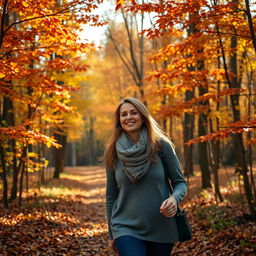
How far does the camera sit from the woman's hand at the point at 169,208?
253 centimetres

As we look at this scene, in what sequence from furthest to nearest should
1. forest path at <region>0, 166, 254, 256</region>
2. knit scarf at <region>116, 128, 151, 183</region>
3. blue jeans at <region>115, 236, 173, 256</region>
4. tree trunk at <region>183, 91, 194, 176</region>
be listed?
tree trunk at <region>183, 91, 194, 176</region> < forest path at <region>0, 166, 254, 256</region> < knit scarf at <region>116, 128, 151, 183</region> < blue jeans at <region>115, 236, 173, 256</region>

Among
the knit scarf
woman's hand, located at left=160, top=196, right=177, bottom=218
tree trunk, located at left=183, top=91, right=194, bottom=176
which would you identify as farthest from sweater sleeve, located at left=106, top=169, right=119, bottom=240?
tree trunk, located at left=183, top=91, right=194, bottom=176

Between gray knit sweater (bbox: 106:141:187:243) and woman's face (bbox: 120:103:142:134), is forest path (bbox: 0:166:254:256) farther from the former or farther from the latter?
woman's face (bbox: 120:103:142:134)

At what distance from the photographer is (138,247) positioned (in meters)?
2.65

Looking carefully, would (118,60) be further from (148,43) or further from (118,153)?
(118,153)

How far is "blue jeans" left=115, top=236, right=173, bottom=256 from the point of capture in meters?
2.63

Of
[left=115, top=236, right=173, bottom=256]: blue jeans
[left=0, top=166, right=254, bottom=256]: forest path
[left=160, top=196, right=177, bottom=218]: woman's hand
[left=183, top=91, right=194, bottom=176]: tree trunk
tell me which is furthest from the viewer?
[left=183, top=91, right=194, bottom=176]: tree trunk

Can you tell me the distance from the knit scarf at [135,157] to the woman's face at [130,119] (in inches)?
4.8

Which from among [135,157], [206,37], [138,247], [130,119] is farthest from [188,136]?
[138,247]

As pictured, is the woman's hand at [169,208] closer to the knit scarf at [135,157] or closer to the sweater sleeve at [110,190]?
the knit scarf at [135,157]

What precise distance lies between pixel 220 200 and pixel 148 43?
14.6 m

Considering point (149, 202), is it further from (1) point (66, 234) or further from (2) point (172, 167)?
(1) point (66, 234)

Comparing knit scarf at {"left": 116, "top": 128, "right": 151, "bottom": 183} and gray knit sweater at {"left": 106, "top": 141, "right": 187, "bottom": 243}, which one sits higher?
knit scarf at {"left": 116, "top": 128, "right": 151, "bottom": 183}

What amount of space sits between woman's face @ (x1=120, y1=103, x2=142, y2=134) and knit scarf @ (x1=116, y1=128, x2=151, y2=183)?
0.12 meters
